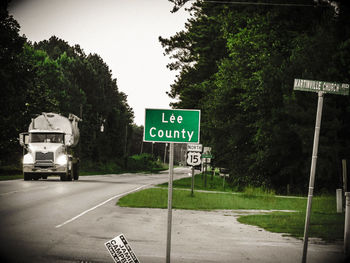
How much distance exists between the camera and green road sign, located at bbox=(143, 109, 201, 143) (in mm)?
6945

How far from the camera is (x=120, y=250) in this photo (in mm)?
6336

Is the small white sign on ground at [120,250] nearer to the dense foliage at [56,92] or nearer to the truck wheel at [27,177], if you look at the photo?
the truck wheel at [27,177]

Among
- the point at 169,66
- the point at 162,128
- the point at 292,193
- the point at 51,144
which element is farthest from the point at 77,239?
the point at 169,66

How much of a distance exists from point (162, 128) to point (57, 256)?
3.26 meters

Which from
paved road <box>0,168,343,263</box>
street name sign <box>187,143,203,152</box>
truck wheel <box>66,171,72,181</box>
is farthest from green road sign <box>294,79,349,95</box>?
truck wheel <box>66,171,72,181</box>

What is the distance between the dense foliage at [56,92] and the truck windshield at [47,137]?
2507mm

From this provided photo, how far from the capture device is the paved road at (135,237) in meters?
8.66

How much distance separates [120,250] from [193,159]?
57.8 feet

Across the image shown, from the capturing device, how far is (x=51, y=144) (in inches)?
1161

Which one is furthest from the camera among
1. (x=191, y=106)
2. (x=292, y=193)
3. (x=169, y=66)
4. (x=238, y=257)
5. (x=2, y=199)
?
(x=169, y=66)

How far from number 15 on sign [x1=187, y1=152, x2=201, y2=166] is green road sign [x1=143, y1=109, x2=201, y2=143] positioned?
16751 millimetres

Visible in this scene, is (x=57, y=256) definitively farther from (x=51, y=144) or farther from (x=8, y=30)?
(x=8, y=30)

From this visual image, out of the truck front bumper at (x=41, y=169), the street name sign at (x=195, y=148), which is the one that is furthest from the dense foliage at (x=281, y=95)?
the truck front bumper at (x=41, y=169)

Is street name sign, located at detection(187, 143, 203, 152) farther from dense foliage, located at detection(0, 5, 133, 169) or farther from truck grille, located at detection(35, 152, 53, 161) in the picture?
dense foliage, located at detection(0, 5, 133, 169)
